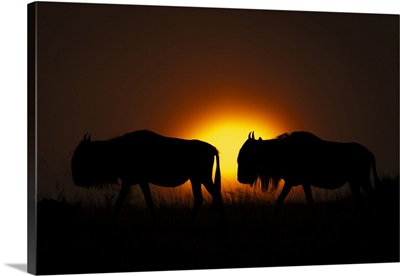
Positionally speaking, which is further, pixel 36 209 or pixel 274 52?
pixel 274 52

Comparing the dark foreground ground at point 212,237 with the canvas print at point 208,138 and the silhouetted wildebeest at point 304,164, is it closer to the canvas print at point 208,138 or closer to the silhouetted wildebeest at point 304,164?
the canvas print at point 208,138

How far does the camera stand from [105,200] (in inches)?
419

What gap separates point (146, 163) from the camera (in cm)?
1076

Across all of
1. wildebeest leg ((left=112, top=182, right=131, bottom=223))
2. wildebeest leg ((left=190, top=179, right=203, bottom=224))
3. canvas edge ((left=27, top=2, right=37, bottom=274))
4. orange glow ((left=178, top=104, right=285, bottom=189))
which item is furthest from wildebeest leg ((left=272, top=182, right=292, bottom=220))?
canvas edge ((left=27, top=2, right=37, bottom=274))

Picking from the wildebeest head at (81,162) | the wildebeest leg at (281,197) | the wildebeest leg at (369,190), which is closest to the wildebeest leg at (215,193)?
the wildebeest leg at (281,197)

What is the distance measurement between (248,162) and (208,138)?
41 cm

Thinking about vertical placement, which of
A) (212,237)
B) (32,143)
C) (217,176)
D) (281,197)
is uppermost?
(32,143)

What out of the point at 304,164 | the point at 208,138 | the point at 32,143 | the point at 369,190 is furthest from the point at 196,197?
the point at 369,190

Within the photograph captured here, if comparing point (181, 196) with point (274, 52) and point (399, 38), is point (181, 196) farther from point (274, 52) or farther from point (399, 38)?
point (399, 38)

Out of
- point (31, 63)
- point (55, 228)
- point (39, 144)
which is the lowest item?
point (55, 228)

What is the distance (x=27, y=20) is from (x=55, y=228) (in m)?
1.72

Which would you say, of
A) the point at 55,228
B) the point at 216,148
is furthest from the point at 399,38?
the point at 55,228

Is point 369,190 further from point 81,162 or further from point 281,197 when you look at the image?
point 81,162

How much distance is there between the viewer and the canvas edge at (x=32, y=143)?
10.4 metres
